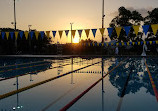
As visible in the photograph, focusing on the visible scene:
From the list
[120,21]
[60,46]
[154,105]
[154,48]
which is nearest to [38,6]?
[60,46]

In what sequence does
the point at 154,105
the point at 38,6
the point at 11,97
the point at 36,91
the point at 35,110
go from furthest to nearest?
1. the point at 38,6
2. the point at 36,91
3. the point at 11,97
4. the point at 154,105
5. the point at 35,110

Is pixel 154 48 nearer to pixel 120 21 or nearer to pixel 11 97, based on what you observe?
pixel 120 21

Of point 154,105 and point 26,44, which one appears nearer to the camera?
point 154,105

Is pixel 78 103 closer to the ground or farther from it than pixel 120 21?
closer to the ground

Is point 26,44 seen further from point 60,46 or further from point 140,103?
point 140,103

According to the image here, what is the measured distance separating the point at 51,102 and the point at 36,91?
134cm

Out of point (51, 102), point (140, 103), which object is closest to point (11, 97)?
point (51, 102)

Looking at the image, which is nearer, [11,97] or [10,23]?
[11,97]

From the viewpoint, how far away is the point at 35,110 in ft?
12.2

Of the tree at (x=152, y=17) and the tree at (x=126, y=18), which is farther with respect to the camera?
the tree at (x=126, y=18)

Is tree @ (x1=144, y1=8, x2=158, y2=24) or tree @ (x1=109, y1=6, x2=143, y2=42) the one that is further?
tree @ (x1=109, y1=6, x2=143, y2=42)

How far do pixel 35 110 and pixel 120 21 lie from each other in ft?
117

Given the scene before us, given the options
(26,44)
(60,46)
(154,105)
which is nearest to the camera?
(154,105)

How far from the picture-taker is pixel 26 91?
18.0ft
